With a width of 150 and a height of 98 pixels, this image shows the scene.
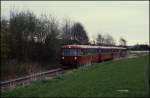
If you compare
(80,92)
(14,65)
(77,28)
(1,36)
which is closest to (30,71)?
(14,65)

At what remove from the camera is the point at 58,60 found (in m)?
52.4

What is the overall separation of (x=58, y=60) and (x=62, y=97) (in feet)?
122

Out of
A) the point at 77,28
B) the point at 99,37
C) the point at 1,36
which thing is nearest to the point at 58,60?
the point at 1,36

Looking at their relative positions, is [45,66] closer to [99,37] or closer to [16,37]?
[16,37]

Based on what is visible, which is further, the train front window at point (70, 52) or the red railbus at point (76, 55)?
the train front window at point (70, 52)

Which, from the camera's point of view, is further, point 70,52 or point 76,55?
point 70,52

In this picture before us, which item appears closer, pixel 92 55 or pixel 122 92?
pixel 122 92

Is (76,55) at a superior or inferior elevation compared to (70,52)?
inferior

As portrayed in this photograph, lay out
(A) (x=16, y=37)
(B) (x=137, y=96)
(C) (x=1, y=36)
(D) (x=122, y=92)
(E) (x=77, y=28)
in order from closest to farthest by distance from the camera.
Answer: (B) (x=137, y=96)
(D) (x=122, y=92)
(C) (x=1, y=36)
(A) (x=16, y=37)
(E) (x=77, y=28)

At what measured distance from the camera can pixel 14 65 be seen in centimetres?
3912

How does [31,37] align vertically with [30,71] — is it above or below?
above

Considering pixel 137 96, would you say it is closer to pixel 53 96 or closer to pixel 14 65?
pixel 53 96

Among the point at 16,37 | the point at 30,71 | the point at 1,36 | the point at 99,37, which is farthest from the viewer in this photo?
the point at 99,37

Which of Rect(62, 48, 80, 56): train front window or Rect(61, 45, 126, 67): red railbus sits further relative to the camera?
Rect(62, 48, 80, 56): train front window
